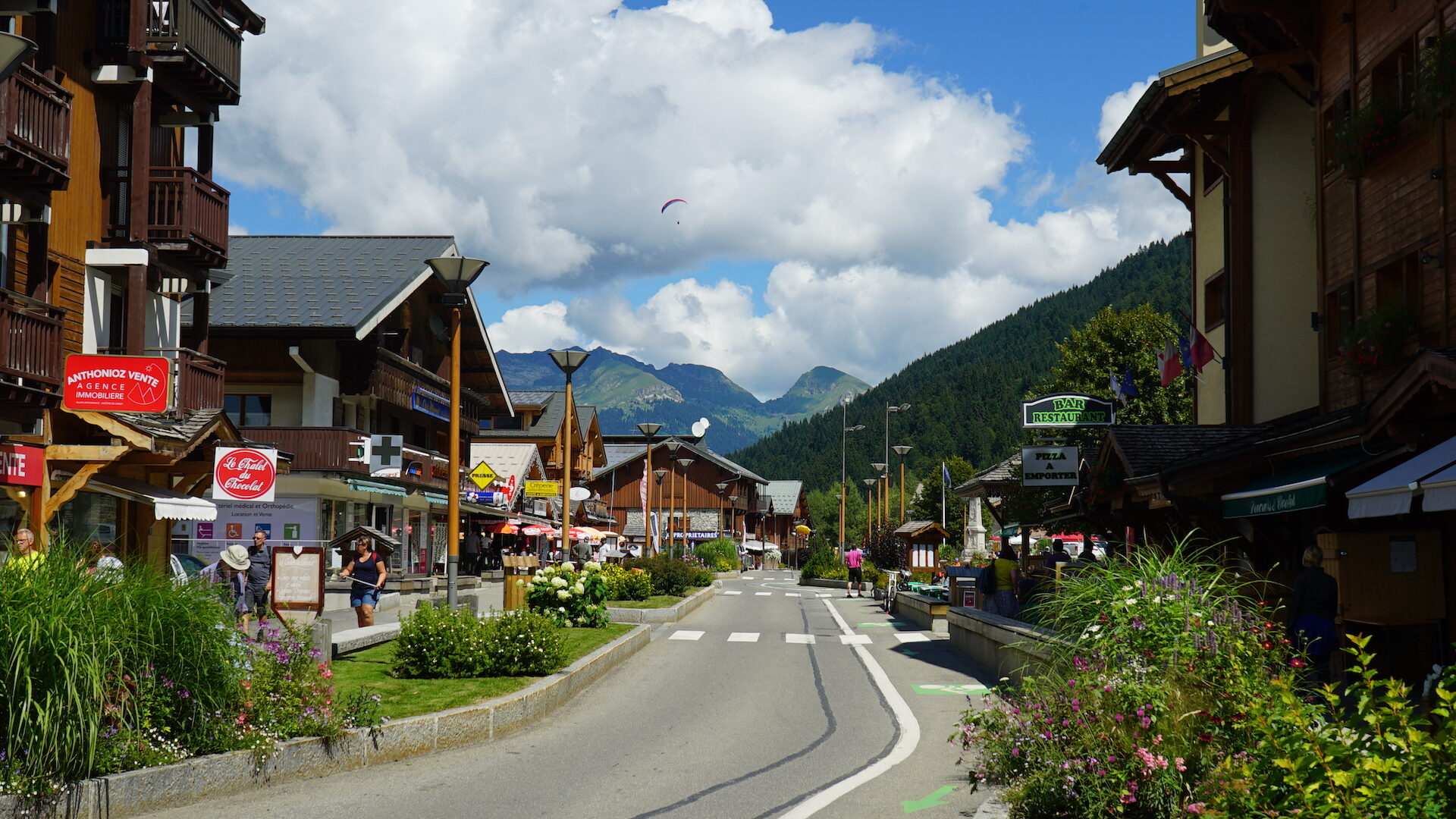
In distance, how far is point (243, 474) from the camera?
17.7 metres

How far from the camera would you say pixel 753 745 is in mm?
11414

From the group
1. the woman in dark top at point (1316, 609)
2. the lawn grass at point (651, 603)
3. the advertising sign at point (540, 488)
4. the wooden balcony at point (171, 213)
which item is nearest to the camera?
the woman in dark top at point (1316, 609)

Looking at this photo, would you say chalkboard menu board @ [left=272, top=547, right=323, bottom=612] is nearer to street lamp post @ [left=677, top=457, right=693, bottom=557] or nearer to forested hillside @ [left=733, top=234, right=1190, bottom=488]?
street lamp post @ [left=677, top=457, right=693, bottom=557]

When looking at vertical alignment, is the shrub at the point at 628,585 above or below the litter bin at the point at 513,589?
below

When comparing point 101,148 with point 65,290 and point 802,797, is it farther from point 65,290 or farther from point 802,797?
point 802,797

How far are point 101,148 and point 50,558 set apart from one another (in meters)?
15.8

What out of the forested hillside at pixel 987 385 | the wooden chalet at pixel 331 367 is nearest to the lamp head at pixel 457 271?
the wooden chalet at pixel 331 367

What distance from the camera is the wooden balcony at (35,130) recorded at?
56.7ft

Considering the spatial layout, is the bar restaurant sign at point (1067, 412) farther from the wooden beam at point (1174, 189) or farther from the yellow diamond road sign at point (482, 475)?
the yellow diamond road sign at point (482, 475)

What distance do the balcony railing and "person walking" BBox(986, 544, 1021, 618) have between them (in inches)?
564

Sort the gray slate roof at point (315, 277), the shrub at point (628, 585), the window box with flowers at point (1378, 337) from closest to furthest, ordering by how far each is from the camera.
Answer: the window box with flowers at point (1378, 337)
the shrub at point (628, 585)
the gray slate roof at point (315, 277)

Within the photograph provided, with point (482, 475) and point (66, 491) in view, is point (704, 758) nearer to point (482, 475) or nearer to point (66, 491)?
point (66, 491)

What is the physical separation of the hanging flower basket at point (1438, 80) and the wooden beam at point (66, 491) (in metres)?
16.8

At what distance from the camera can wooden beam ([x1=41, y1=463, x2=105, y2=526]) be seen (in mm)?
17422
